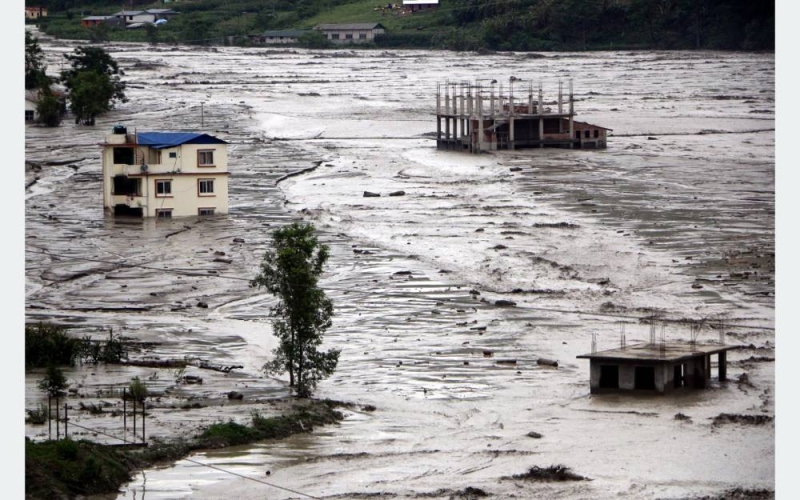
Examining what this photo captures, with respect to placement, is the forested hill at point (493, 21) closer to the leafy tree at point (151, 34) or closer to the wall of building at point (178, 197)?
the leafy tree at point (151, 34)

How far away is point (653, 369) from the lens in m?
24.4

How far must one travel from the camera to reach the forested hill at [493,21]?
313 ft

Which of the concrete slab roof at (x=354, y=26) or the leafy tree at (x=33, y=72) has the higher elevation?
the concrete slab roof at (x=354, y=26)

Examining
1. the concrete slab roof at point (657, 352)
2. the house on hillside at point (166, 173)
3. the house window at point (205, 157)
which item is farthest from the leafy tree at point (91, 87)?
the concrete slab roof at point (657, 352)

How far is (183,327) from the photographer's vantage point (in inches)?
1169

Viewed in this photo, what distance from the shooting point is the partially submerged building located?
24.3 metres

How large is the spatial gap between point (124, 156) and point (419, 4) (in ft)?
269

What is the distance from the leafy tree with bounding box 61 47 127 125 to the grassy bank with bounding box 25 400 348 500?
4790 centimetres

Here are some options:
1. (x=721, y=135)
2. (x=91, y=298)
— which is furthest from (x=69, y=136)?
(x=91, y=298)

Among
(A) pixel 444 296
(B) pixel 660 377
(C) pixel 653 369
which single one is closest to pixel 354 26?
(A) pixel 444 296

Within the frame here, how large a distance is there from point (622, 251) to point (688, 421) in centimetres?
1423

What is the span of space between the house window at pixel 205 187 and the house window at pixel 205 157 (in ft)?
2.46

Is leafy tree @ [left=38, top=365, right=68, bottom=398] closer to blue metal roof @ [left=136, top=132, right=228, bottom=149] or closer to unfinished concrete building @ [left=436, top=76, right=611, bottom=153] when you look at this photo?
blue metal roof @ [left=136, top=132, right=228, bottom=149]

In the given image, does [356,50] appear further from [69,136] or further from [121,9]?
[69,136]
